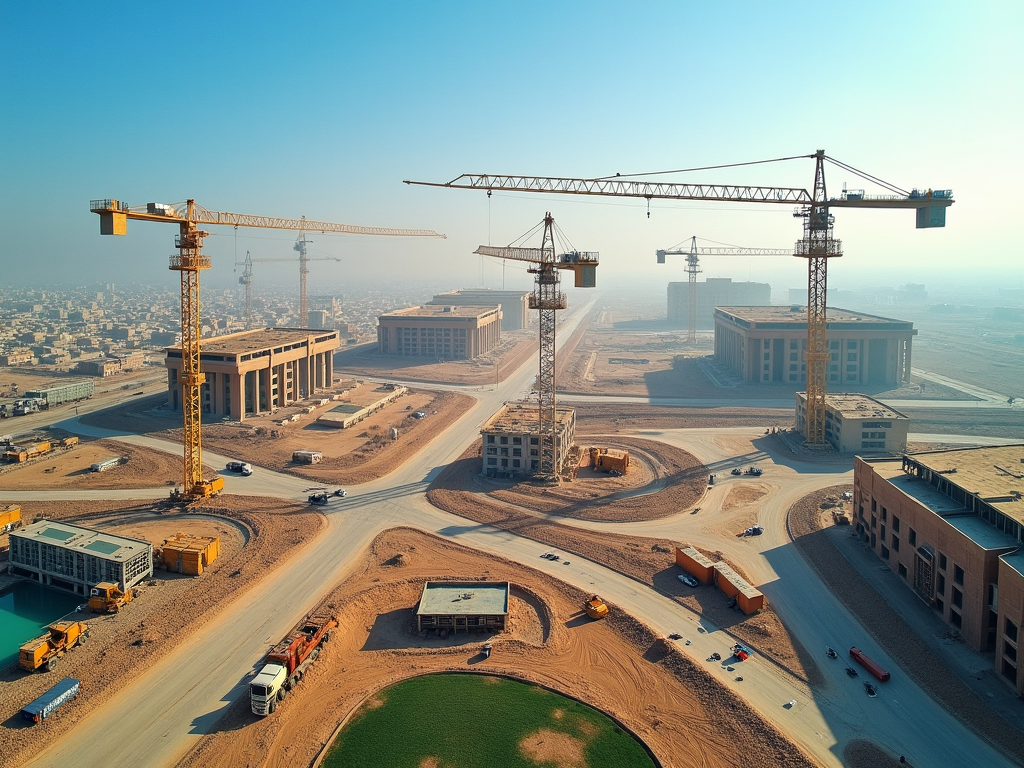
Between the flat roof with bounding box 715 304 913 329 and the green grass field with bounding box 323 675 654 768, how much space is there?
283 ft

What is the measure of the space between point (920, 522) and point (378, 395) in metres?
78.8

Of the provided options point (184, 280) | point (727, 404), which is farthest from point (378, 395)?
point (727, 404)

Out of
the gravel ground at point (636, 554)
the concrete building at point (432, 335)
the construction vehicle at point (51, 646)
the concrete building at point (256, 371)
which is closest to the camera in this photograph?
the construction vehicle at point (51, 646)

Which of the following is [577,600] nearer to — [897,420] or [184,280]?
[184,280]

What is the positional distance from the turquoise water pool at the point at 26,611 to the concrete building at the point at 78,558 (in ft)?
2.22

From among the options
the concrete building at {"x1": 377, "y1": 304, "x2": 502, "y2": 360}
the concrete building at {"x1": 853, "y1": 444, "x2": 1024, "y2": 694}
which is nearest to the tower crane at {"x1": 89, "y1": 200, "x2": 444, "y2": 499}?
the concrete building at {"x1": 853, "y1": 444, "x2": 1024, "y2": 694}

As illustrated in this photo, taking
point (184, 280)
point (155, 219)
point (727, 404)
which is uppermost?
point (155, 219)

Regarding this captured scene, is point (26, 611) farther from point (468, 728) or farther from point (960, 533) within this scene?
point (960, 533)

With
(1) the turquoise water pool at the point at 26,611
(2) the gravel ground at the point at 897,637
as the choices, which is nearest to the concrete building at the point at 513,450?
(2) the gravel ground at the point at 897,637

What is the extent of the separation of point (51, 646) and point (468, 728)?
22.7 m

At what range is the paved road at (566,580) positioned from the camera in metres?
28.1

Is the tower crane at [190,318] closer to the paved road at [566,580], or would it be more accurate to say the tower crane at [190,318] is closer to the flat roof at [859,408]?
the paved road at [566,580]

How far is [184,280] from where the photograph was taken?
187 ft

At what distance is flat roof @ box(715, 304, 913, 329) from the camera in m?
109
